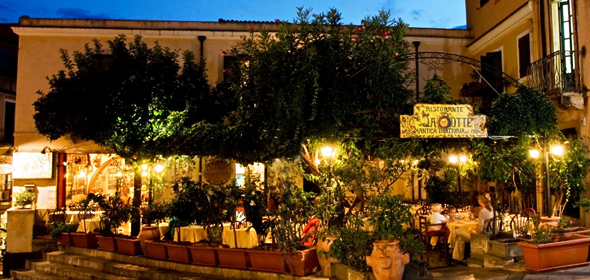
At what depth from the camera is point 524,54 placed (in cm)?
1470

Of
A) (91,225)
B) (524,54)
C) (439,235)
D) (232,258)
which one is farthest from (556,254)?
(91,225)

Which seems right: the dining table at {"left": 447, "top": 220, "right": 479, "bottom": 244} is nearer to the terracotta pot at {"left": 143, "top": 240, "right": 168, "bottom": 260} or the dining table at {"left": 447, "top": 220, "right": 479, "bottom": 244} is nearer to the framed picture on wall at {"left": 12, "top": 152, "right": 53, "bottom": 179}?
the terracotta pot at {"left": 143, "top": 240, "right": 168, "bottom": 260}

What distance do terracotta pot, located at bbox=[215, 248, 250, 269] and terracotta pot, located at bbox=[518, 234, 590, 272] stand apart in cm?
531

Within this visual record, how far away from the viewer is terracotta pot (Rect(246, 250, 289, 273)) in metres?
8.77

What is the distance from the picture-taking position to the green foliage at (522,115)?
→ 9078 mm

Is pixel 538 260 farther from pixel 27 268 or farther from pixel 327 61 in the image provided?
pixel 27 268

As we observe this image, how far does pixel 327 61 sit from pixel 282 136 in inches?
67.0

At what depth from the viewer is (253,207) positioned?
9719mm

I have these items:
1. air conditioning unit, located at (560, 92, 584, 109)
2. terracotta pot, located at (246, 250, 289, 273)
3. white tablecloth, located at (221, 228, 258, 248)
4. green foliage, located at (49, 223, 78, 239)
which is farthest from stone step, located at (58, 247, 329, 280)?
air conditioning unit, located at (560, 92, 584, 109)

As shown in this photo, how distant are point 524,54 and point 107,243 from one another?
554 inches

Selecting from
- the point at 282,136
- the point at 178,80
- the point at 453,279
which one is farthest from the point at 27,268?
the point at 453,279

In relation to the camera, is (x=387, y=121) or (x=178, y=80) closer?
(x=387, y=121)

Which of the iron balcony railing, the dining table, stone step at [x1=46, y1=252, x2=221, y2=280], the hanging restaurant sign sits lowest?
stone step at [x1=46, y1=252, x2=221, y2=280]

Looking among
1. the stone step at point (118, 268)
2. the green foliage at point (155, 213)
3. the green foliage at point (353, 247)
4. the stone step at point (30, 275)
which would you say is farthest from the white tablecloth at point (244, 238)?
the stone step at point (30, 275)
